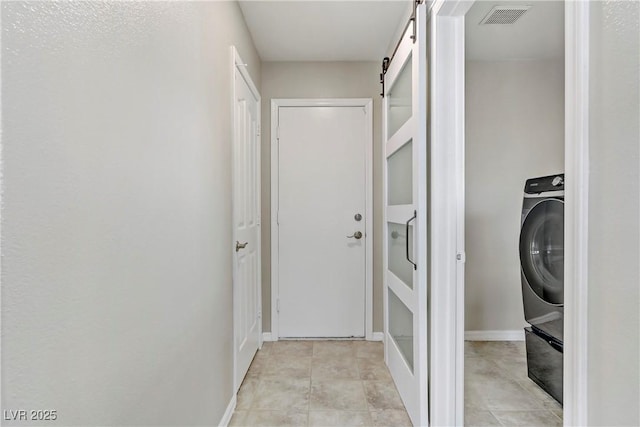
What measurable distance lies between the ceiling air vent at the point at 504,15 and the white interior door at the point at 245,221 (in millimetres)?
1734

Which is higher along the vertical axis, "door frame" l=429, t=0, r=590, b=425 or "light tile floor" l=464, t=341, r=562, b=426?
"door frame" l=429, t=0, r=590, b=425

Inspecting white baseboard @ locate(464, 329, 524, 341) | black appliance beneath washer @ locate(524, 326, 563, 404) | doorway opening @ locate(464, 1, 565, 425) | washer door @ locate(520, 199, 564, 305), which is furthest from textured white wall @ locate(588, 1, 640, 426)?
white baseboard @ locate(464, 329, 524, 341)

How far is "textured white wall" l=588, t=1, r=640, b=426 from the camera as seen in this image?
0.65 m

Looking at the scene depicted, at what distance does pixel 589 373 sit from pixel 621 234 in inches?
12.5

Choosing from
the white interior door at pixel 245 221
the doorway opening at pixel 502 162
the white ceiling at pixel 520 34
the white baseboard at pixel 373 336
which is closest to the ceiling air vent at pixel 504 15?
the white ceiling at pixel 520 34

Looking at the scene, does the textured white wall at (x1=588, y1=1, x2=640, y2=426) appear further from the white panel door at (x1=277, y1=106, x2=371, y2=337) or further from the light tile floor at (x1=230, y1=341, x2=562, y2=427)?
the white panel door at (x1=277, y1=106, x2=371, y2=337)

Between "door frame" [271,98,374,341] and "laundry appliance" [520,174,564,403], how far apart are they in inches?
48.3

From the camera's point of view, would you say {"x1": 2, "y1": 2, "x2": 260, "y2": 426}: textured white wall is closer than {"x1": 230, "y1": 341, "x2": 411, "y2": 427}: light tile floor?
Yes

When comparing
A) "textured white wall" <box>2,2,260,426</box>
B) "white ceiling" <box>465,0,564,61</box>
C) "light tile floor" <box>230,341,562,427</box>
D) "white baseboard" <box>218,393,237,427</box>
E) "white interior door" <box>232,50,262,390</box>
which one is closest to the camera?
"textured white wall" <box>2,2,260,426</box>

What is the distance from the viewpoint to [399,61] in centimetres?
219

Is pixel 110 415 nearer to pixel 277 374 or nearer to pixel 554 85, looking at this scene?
pixel 277 374

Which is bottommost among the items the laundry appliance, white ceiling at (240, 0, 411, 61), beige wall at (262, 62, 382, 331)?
the laundry appliance

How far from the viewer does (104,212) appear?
82cm

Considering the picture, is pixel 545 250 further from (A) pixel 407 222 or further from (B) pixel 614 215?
(B) pixel 614 215
